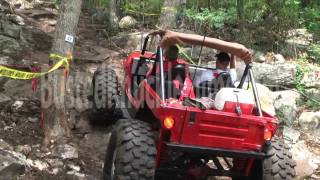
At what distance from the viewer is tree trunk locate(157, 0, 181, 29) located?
463 inches

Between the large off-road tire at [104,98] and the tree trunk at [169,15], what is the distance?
419cm

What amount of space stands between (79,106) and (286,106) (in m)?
3.66

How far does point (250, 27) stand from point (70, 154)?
712 centimetres

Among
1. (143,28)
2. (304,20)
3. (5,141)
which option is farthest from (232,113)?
(143,28)

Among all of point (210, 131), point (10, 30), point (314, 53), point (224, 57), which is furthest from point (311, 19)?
point (210, 131)

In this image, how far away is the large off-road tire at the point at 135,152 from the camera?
16.2 feet

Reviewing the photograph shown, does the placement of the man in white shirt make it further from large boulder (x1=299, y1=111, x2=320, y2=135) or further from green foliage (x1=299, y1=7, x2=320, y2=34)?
green foliage (x1=299, y1=7, x2=320, y2=34)

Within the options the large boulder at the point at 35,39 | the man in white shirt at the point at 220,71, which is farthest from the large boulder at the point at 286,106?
the large boulder at the point at 35,39

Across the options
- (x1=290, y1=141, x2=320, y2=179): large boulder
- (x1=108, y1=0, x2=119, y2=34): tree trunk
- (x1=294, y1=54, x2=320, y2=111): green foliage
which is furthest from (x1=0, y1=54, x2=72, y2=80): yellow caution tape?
(x1=108, y1=0, x2=119, y2=34): tree trunk

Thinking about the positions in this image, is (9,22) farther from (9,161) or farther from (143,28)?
(9,161)

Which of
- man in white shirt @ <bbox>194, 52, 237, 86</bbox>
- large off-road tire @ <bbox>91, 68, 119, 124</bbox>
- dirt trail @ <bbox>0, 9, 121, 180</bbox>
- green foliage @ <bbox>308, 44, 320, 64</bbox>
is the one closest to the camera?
dirt trail @ <bbox>0, 9, 121, 180</bbox>

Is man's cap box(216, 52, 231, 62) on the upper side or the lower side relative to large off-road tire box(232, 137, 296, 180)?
upper

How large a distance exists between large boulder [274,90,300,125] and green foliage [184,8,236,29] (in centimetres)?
284

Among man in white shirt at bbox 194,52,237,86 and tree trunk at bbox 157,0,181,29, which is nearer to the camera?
man in white shirt at bbox 194,52,237,86
